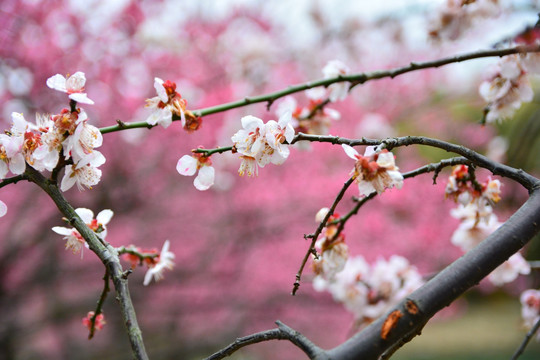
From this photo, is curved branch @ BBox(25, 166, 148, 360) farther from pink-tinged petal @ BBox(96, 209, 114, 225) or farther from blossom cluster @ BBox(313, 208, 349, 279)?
blossom cluster @ BBox(313, 208, 349, 279)

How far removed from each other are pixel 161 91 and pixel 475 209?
0.65 metres

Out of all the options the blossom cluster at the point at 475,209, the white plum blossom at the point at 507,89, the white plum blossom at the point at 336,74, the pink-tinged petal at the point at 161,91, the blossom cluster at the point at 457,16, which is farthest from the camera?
the blossom cluster at the point at 457,16

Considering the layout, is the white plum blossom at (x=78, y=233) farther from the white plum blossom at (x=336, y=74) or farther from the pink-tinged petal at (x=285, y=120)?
the white plum blossom at (x=336, y=74)

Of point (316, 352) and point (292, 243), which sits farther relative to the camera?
point (292, 243)

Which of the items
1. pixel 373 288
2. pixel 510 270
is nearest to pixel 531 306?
pixel 510 270

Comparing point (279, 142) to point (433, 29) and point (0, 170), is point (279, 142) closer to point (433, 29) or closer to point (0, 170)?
point (0, 170)

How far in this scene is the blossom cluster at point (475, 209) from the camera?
0.83m

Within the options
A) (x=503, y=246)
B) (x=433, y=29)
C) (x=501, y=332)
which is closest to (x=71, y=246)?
(x=503, y=246)

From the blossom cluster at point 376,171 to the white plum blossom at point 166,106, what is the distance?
0.31 m

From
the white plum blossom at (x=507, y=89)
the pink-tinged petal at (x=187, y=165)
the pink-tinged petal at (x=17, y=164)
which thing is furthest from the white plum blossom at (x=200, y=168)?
the white plum blossom at (x=507, y=89)

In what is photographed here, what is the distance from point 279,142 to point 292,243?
8.77ft

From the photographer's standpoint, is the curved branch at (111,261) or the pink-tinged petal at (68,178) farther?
the pink-tinged petal at (68,178)

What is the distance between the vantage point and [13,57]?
2.22m

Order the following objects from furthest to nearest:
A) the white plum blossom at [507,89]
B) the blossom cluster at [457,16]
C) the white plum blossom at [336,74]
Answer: the blossom cluster at [457,16] < the white plum blossom at [336,74] < the white plum blossom at [507,89]
